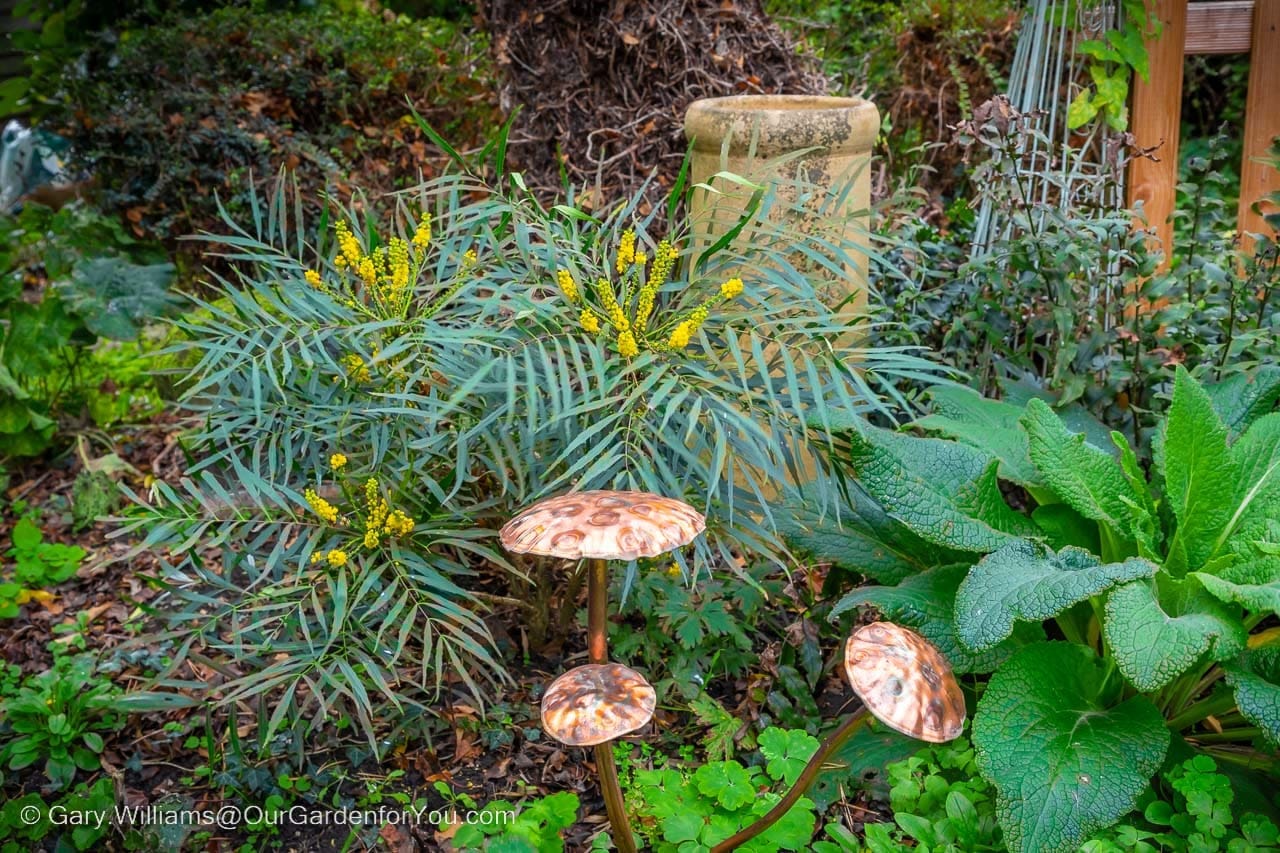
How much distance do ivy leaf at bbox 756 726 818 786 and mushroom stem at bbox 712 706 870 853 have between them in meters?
0.14

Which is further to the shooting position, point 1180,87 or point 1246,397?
point 1180,87

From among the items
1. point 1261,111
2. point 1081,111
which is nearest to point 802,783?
point 1081,111

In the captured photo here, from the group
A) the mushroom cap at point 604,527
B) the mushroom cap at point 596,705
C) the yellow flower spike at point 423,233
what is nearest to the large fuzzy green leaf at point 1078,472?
the mushroom cap at point 604,527

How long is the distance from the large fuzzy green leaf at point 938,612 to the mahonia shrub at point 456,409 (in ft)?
0.90

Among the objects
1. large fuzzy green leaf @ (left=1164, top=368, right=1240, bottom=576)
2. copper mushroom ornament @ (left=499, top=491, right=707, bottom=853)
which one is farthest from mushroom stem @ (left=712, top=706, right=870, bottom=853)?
large fuzzy green leaf @ (left=1164, top=368, right=1240, bottom=576)

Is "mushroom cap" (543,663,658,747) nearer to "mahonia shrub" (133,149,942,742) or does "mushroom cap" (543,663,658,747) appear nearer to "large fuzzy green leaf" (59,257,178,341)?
"mahonia shrub" (133,149,942,742)

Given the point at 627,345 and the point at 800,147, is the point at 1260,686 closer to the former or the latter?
the point at 627,345

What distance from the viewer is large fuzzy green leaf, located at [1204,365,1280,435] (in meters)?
2.36

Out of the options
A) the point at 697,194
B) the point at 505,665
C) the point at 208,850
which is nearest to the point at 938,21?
the point at 697,194

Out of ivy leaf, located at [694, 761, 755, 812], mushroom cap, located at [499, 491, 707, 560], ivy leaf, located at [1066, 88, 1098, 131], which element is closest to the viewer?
mushroom cap, located at [499, 491, 707, 560]

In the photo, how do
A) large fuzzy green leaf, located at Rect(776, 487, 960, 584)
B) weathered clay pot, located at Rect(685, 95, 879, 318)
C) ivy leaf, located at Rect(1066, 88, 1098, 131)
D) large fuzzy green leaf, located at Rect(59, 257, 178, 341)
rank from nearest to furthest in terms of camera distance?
large fuzzy green leaf, located at Rect(776, 487, 960, 584) < weathered clay pot, located at Rect(685, 95, 879, 318) < ivy leaf, located at Rect(1066, 88, 1098, 131) < large fuzzy green leaf, located at Rect(59, 257, 178, 341)

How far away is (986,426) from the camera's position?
95.9 inches

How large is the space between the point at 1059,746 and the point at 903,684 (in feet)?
1.98

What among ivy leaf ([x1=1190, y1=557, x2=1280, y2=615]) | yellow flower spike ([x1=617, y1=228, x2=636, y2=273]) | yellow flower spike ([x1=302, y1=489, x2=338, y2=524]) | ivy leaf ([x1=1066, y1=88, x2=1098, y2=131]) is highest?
ivy leaf ([x1=1066, y1=88, x2=1098, y2=131])
